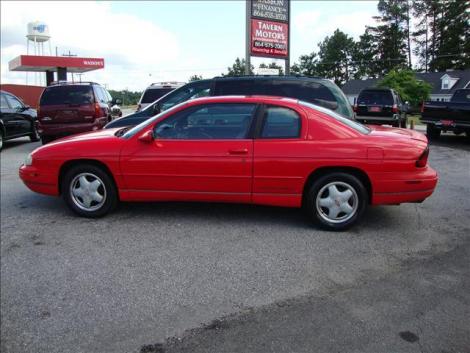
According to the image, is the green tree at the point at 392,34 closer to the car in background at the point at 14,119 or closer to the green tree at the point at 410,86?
the green tree at the point at 410,86

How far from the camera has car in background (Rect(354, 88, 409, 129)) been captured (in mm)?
15492

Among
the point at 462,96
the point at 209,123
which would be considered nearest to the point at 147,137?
the point at 209,123

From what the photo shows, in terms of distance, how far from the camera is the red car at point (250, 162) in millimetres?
4520

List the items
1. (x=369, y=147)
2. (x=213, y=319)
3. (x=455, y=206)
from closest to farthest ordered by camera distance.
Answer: (x=213, y=319)
(x=369, y=147)
(x=455, y=206)

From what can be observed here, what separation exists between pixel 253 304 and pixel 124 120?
17.3 ft

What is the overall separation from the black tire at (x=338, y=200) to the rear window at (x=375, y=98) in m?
12.2

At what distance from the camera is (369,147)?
4.51m

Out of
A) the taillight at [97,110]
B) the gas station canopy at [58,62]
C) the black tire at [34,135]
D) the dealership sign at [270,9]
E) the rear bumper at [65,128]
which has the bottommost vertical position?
the black tire at [34,135]

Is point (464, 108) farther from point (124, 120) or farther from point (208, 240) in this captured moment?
point (208, 240)

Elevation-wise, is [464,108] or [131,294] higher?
[464,108]

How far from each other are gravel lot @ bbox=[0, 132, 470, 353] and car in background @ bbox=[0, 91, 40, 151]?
7.40 metres

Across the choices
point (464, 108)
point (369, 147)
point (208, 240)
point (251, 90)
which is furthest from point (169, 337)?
point (464, 108)

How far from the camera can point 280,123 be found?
15.5ft

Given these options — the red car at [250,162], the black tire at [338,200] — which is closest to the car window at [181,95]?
the red car at [250,162]
